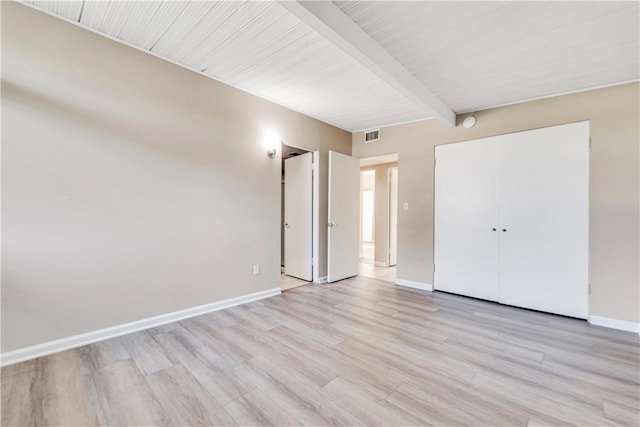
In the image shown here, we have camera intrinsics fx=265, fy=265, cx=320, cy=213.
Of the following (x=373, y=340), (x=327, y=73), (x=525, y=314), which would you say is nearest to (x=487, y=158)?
(x=525, y=314)

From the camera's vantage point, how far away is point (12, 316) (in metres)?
1.97

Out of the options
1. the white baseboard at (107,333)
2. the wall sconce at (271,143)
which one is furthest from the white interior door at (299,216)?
the white baseboard at (107,333)

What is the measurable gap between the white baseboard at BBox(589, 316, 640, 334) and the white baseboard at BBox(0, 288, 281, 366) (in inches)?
155

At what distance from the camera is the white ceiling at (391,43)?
1.91 meters

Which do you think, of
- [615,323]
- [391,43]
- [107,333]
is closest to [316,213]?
[391,43]

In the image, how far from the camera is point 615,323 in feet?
9.09

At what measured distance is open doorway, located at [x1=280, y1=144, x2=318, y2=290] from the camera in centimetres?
437

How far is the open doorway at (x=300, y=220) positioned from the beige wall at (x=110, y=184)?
3.81 ft

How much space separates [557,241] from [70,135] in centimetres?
501

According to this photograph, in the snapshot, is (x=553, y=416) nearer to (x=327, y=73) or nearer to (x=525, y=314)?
(x=525, y=314)

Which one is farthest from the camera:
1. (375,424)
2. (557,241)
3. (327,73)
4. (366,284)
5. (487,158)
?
(366,284)

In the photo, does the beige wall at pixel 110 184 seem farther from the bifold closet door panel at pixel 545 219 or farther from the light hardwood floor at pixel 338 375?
the bifold closet door panel at pixel 545 219

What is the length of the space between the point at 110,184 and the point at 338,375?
2.51m

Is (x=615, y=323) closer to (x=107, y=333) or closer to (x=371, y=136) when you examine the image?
(x=371, y=136)
